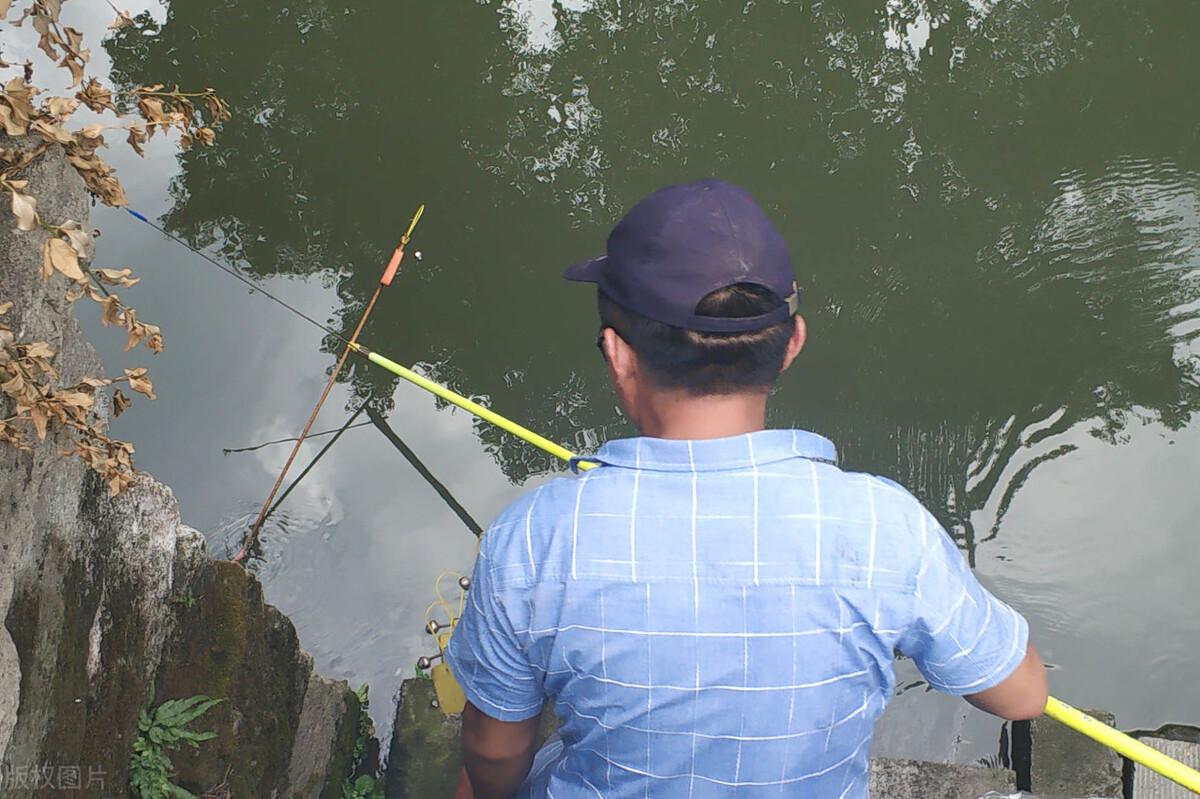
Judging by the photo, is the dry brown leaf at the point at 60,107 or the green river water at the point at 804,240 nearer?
the dry brown leaf at the point at 60,107

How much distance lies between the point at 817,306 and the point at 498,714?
3.51 meters

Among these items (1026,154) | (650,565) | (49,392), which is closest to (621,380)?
(650,565)

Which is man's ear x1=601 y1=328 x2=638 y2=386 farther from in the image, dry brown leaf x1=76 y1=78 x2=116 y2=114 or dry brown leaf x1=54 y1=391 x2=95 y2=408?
dry brown leaf x1=76 y1=78 x2=116 y2=114

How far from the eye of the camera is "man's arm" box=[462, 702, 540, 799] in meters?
1.59

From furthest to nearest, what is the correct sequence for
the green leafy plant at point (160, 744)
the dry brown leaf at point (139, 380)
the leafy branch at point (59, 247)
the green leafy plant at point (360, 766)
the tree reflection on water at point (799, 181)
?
Answer: the tree reflection on water at point (799, 181) → the green leafy plant at point (360, 766) → the green leafy plant at point (160, 744) → the dry brown leaf at point (139, 380) → the leafy branch at point (59, 247)

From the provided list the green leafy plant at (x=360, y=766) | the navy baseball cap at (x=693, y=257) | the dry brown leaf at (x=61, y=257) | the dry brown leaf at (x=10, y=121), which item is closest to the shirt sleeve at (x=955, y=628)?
the navy baseball cap at (x=693, y=257)

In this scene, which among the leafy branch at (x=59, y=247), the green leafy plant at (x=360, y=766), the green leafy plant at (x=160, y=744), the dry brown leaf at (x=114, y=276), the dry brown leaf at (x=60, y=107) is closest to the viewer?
the leafy branch at (x=59, y=247)

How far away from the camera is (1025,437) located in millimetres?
4184

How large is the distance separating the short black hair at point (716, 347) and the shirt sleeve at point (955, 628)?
12.1 inches

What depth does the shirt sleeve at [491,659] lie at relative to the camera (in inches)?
53.9

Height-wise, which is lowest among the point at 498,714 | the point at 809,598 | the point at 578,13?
the point at 498,714

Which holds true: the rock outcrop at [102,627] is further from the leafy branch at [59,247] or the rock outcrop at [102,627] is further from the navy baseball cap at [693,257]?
the navy baseball cap at [693,257]

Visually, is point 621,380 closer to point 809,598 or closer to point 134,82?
point 809,598

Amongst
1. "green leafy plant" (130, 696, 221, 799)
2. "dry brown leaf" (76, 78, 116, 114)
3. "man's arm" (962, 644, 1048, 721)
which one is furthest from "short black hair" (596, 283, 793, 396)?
"green leafy plant" (130, 696, 221, 799)
